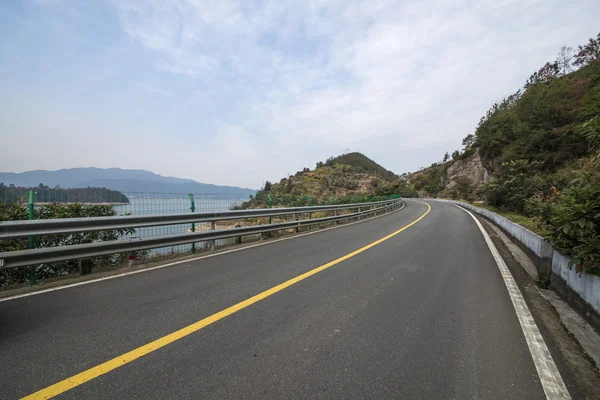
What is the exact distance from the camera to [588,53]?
156 ft

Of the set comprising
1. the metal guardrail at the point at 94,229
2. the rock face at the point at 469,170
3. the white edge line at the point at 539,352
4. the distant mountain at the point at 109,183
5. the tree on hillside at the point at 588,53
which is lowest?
the white edge line at the point at 539,352

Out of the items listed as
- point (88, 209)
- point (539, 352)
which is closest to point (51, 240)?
point (88, 209)

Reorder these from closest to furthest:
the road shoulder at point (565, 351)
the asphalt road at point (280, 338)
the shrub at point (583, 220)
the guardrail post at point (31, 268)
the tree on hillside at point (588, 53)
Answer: the asphalt road at point (280, 338)
the road shoulder at point (565, 351)
the shrub at point (583, 220)
the guardrail post at point (31, 268)
the tree on hillside at point (588, 53)

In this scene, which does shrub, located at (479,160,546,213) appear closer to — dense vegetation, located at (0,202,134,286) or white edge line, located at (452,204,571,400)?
white edge line, located at (452,204,571,400)

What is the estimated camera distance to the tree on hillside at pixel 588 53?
45.8m

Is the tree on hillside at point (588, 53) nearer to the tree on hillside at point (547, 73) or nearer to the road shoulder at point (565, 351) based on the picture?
the tree on hillside at point (547, 73)

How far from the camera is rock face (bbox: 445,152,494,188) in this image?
182 ft

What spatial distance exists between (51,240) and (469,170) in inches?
2808

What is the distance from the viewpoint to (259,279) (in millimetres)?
4465

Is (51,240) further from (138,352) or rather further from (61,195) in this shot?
(138,352)

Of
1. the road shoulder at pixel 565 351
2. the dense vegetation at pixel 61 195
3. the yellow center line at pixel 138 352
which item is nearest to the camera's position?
the yellow center line at pixel 138 352

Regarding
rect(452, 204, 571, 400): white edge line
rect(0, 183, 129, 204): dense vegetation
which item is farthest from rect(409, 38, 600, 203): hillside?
rect(0, 183, 129, 204): dense vegetation

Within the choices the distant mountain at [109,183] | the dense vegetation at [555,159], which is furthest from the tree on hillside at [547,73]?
the distant mountain at [109,183]

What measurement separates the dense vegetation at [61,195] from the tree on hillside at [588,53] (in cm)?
6771
